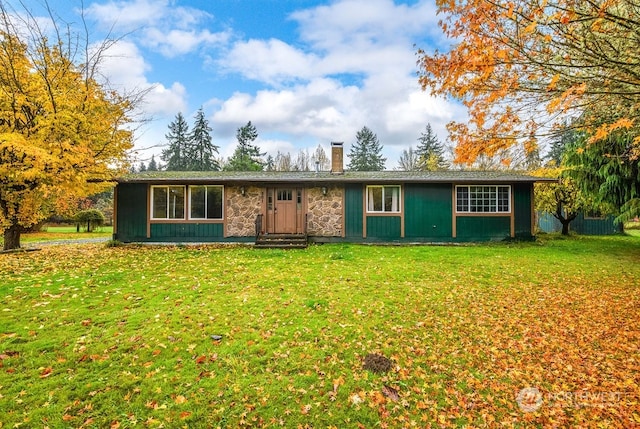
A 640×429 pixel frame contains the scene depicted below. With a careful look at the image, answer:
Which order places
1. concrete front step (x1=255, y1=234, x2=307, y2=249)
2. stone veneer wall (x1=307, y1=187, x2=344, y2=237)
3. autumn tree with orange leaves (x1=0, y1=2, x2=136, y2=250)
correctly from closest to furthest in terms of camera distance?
1. autumn tree with orange leaves (x1=0, y1=2, x2=136, y2=250)
2. concrete front step (x1=255, y1=234, x2=307, y2=249)
3. stone veneer wall (x1=307, y1=187, x2=344, y2=237)

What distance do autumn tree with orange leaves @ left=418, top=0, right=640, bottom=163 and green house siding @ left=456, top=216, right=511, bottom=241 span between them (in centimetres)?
783

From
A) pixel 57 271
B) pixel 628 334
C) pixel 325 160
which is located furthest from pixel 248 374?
pixel 325 160

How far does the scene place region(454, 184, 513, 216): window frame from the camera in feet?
40.4

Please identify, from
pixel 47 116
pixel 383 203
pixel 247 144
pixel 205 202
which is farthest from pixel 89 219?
pixel 247 144

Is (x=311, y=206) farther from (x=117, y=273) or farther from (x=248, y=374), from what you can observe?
(x=248, y=374)

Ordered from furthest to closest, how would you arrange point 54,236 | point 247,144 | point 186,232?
point 247,144
point 54,236
point 186,232

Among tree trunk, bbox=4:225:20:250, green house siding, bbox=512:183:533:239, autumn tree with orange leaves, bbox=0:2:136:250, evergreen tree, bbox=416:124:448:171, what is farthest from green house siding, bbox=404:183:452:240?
evergreen tree, bbox=416:124:448:171

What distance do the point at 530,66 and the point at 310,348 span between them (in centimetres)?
460

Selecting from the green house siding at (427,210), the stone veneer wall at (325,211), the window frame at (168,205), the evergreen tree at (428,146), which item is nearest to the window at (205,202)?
the window frame at (168,205)

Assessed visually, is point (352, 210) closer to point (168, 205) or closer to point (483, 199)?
point (483, 199)

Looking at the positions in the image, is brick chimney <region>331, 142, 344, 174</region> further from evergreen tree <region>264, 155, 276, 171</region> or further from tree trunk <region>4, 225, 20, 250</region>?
evergreen tree <region>264, 155, 276, 171</region>

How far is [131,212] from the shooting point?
40.2 ft

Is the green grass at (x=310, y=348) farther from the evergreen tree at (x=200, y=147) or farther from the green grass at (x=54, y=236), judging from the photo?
the evergreen tree at (x=200, y=147)

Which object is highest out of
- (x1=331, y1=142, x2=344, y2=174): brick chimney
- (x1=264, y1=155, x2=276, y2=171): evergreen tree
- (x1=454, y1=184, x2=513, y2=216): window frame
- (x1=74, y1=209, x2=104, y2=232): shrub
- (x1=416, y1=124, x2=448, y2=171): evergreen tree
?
(x1=416, y1=124, x2=448, y2=171): evergreen tree
